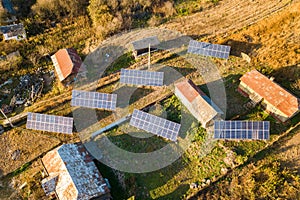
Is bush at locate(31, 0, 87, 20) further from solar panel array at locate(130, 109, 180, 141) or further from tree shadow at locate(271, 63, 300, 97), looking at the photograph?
tree shadow at locate(271, 63, 300, 97)

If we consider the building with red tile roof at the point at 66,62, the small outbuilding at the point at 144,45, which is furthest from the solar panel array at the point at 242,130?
the building with red tile roof at the point at 66,62

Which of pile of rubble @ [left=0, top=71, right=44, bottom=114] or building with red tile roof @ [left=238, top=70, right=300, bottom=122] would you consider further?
pile of rubble @ [left=0, top=71, right=44, bottom=114]

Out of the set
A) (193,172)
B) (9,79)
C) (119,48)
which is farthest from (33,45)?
(193,172)

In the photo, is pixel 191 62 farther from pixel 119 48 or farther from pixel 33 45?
pixel 33 45

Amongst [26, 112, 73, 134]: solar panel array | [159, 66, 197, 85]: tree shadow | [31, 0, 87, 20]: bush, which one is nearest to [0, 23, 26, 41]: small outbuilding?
[31, 0, 87, 20]: bush

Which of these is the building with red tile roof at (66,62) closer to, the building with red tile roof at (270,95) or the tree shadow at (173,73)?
the tree shadow at (173,73)
